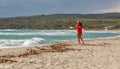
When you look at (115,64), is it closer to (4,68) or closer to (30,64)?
(30,64)

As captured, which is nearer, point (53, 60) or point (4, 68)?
point (4, 68)

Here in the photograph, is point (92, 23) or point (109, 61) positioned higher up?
point (109, 61)

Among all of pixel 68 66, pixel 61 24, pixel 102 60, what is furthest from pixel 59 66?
pixel 61 24

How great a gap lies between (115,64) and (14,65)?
346 centimetres

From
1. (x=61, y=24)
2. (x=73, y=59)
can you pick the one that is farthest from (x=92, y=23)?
(x=73, y=59)

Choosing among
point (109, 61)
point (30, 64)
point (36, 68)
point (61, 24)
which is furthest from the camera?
point (61, 24)

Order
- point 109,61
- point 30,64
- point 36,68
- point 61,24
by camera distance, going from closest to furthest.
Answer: point 36,68, point 30,64, point 109,61, point 61,24

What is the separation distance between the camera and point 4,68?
487 inches

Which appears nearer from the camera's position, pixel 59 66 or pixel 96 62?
pixel 59 66

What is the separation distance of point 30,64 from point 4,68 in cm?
111

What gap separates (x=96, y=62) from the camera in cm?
1387

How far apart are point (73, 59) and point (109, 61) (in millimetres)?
1413

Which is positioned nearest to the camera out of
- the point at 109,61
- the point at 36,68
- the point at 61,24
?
the point at 36,68

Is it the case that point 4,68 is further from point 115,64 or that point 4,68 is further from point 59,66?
point 115,64
